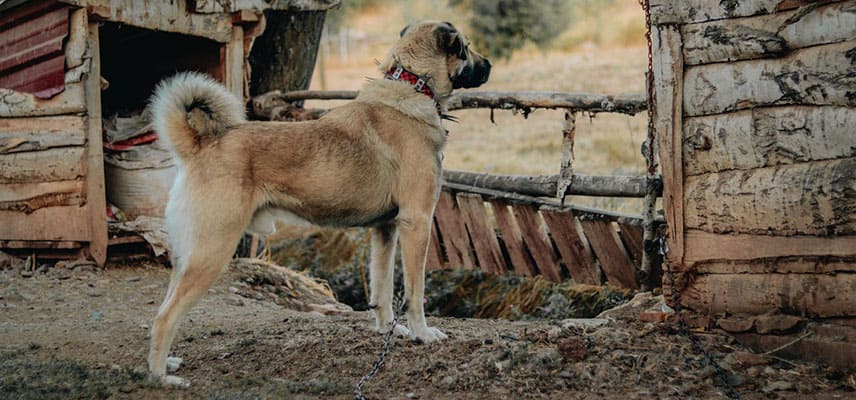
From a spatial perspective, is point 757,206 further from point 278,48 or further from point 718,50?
point 278,48

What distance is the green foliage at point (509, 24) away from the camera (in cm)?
2609

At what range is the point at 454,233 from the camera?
9.00 m

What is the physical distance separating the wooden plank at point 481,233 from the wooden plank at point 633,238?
1.51 m

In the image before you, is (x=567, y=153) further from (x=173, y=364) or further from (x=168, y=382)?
(x=168, y=382)

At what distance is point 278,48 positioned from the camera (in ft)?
33.3

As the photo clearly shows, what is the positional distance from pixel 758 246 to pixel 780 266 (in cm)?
15

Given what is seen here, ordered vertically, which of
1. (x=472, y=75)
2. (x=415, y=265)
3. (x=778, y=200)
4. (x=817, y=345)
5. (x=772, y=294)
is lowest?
(x=817, y=345)

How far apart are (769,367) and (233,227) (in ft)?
9.58

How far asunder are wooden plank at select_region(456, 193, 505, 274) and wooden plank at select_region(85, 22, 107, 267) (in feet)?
10.4

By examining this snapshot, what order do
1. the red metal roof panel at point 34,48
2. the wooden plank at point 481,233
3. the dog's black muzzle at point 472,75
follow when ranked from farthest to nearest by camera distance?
the wooden plank at point 481,233, the red metal roof panel at point 34,48, the dog's black muzzle at point 472,75

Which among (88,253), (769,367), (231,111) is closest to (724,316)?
(769,367)

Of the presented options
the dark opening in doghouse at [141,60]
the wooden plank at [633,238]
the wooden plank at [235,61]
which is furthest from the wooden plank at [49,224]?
the wooden plank at [633,238]

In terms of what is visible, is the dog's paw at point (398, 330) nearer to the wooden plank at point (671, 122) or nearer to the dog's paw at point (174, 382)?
the dog's paw at point (174, 382)

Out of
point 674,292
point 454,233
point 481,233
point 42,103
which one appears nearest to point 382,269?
point 674,292
